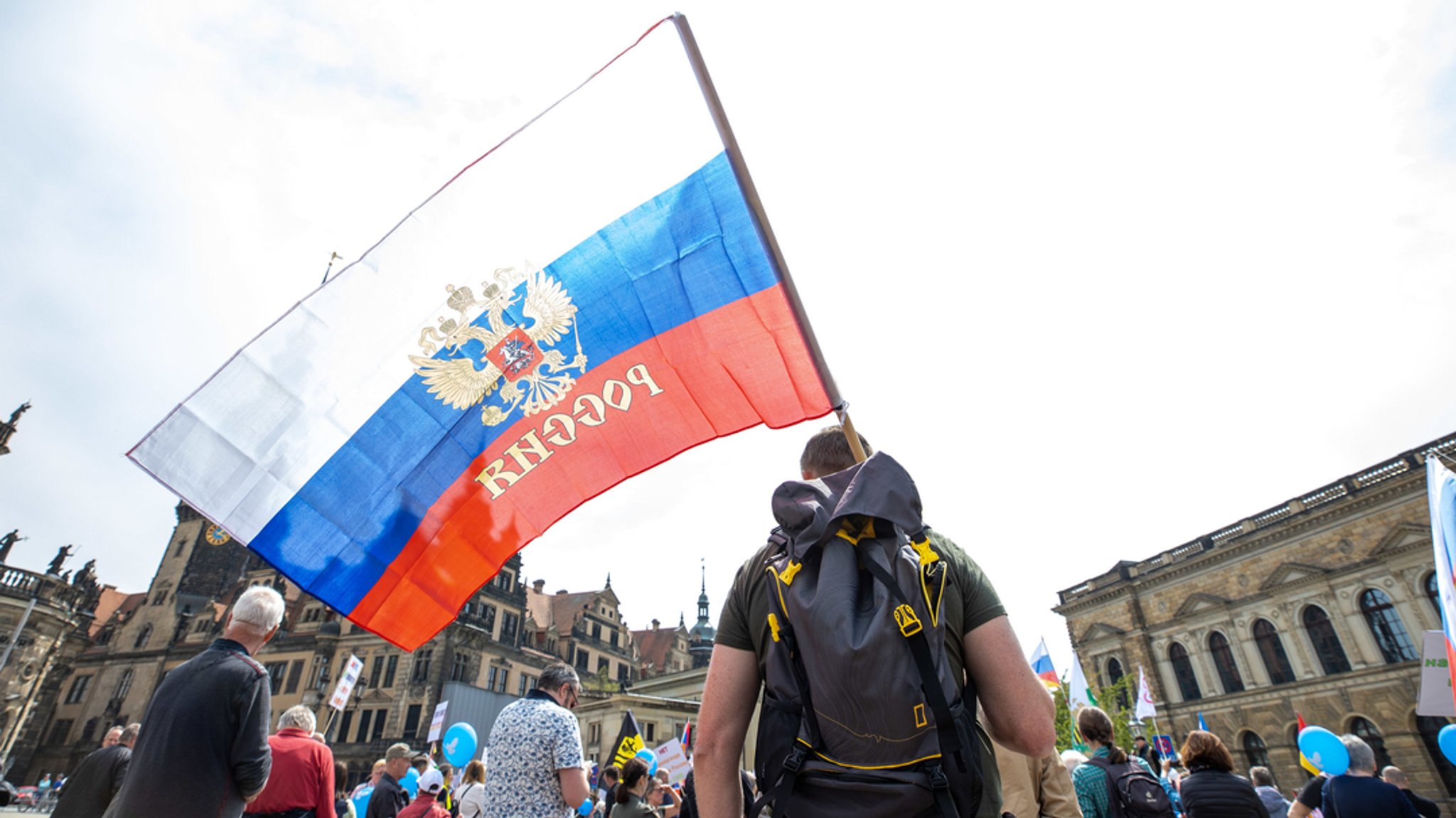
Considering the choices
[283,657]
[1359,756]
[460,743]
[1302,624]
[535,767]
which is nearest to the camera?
[535,767]

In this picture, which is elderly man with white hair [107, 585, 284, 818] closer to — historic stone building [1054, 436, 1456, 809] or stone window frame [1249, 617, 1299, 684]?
historic stone building [1054, 436, 1456, 809]

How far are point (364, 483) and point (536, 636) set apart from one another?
51.2 m

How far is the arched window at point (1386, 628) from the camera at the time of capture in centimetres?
2495

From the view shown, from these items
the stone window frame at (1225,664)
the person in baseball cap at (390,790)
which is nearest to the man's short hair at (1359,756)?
the person in baseball cap at (390,790)

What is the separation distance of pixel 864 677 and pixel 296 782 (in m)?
4.36

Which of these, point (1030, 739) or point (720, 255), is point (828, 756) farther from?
point (720, 255)

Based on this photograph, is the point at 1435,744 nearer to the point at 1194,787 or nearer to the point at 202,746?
the point at 1194,787

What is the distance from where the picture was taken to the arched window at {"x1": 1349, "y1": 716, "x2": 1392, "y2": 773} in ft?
82.0

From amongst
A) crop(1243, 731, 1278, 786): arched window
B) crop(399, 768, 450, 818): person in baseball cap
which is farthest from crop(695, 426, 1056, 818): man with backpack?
crop(1243, 731, 1278, 786): arched window

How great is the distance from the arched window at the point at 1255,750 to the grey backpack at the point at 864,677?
1475 inches

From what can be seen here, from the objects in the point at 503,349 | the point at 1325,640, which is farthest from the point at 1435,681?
the point at 1325,640

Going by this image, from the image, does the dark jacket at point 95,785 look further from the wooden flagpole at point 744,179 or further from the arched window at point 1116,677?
the arched window at point 1116,677

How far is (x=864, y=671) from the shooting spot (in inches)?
61.6

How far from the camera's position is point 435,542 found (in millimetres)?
4504
